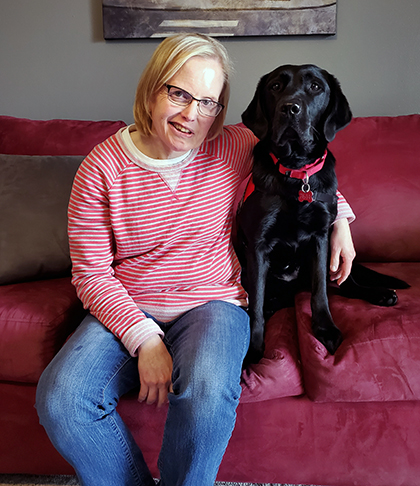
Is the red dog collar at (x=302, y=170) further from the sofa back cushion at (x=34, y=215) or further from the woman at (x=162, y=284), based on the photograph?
the sofa back cushion at (x=34, y=215)

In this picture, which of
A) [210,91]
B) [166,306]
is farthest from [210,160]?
[166,306]

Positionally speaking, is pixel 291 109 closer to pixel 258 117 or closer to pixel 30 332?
pixel 258 117

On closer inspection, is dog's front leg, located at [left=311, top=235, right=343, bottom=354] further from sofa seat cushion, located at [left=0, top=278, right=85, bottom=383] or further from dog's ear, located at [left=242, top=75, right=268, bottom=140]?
sofa seat cushion, located at [left=0, top=278, right=85, bottom=383]

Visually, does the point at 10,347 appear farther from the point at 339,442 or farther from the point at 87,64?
the point at 87,64

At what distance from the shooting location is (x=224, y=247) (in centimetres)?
114

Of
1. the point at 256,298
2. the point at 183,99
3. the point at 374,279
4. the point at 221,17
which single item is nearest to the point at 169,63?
the point at 183,99

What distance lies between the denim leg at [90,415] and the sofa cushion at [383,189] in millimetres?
1000

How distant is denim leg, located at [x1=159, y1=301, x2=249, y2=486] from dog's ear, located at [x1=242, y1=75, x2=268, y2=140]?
0.53 m

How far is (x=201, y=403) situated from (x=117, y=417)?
214mm

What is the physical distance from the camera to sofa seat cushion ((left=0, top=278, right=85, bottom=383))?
1.07 meters

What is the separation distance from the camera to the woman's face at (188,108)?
3.15 feet

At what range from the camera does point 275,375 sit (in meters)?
1.01

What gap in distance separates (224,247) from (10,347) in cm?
59

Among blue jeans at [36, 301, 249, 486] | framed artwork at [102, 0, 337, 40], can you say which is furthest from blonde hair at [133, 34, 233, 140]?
framed artwork at [102, 0, 337, 40]
